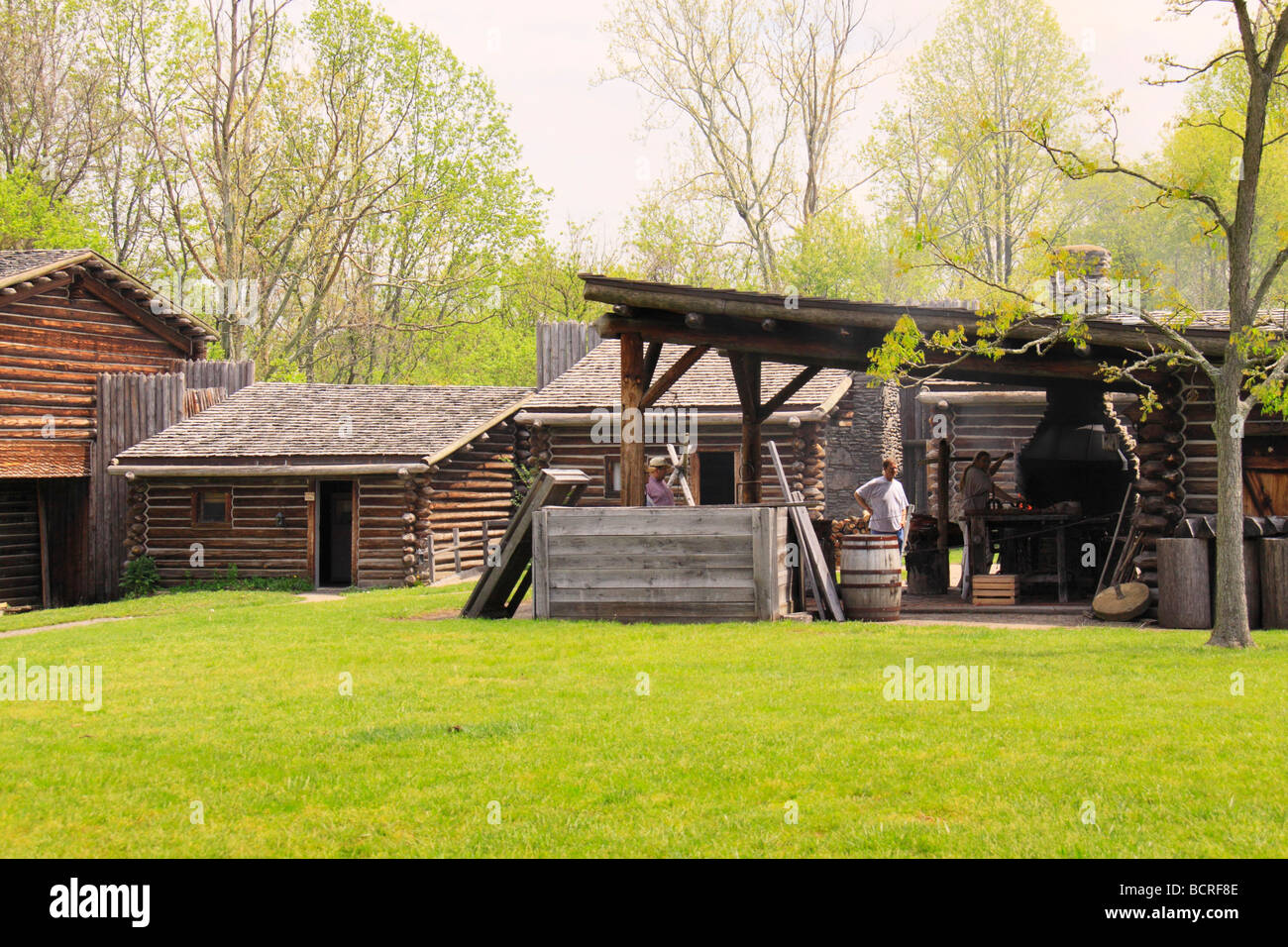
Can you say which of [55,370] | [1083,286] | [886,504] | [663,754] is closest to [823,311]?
[886,504]

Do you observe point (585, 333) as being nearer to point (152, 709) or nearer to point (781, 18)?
point (781, 18)

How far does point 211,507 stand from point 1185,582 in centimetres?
1994

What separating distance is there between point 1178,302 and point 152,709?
1019 cm

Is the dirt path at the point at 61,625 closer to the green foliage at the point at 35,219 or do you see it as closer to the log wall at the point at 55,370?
the log wall at the point at 55,370

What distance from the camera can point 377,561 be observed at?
24938 mm

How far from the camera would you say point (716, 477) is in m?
27.3

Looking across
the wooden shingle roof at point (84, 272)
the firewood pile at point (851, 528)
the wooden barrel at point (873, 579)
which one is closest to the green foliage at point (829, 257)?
the firewood pile at point (851, 528)

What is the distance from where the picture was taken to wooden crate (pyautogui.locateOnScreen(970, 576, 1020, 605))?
54.1 ft

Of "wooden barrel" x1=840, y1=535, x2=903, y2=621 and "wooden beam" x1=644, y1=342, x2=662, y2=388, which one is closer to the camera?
"wooden barrel" x1=840, y1=535, x2=903, y2=621

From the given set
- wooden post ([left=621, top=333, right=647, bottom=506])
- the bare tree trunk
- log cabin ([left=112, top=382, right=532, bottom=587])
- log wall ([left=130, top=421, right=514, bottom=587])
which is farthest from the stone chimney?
log wall ([left=130, top=421, right=514, bottom=587])

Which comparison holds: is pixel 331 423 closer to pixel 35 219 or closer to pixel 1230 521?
pixel 35 219

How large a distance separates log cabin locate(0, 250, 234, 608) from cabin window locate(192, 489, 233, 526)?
7.04 ft

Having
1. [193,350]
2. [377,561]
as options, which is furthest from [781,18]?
[377,561]

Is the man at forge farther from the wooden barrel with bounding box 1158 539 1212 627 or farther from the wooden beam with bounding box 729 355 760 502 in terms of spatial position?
the wooden barrel with bounding box 1158 539 1212 627
